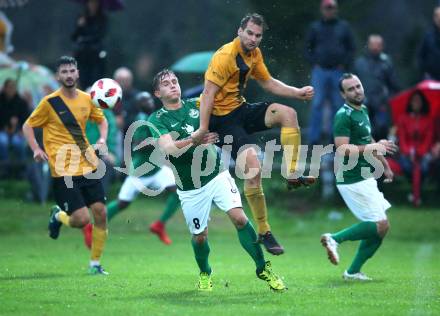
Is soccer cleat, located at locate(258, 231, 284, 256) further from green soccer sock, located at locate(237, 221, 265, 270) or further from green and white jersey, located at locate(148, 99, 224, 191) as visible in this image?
green and white jersey, located at locate(148, 99, 224, 191)

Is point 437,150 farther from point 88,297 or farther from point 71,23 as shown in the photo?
point 88,297

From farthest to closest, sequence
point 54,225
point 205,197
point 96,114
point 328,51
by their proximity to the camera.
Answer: point 328,51
point 54,225
point 96,114
point 205,197

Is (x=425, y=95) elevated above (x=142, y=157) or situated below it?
above

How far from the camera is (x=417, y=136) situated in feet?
60.0

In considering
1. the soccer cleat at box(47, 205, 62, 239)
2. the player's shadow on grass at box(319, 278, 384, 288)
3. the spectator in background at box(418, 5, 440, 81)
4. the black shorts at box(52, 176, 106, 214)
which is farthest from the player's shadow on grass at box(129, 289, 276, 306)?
the spectator in background at box(418, 5, 440, 81)

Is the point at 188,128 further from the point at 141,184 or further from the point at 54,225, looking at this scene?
the point at 141,184

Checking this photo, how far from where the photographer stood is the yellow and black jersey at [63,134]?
12609mm

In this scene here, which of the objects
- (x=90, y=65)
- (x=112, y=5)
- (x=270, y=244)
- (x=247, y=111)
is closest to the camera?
(x=270, y=244)

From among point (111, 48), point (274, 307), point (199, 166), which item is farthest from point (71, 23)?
point (274, 307)

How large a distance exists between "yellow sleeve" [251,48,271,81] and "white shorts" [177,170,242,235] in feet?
3.55

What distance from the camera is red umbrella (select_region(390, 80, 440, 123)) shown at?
18078mm

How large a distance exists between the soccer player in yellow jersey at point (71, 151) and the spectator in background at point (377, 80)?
22.8ft

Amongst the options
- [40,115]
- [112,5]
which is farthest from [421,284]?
[112,5]

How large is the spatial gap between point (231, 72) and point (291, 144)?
942mm
